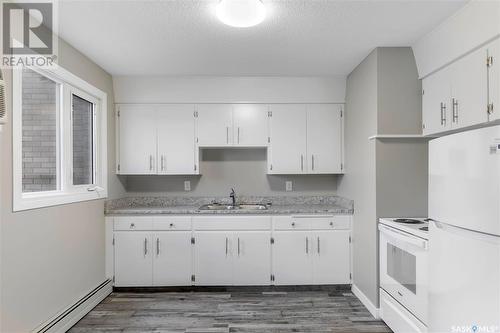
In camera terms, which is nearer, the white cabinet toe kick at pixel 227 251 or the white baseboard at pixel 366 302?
the white baseboard at pixel 366 302

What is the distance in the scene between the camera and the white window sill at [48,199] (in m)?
1.95

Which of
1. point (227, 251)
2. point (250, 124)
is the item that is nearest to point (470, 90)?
point (250, 124)

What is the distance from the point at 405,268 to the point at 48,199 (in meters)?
2.82

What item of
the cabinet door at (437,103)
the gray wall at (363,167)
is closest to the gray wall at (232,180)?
the gray wall at (363,167)

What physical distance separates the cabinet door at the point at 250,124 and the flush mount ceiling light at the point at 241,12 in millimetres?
1505

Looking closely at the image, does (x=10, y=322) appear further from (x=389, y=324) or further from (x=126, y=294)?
(x=389, y=324)

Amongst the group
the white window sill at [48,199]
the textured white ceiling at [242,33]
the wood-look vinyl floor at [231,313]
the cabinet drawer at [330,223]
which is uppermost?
the textured white ceiling at [242,33]

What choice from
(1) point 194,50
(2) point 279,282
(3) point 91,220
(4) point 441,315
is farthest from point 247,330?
(1) point 194,50

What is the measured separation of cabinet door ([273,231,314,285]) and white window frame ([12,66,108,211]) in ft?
6.71

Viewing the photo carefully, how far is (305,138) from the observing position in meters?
3.48

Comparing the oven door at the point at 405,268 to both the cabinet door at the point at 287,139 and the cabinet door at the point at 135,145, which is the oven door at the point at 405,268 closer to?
the cabinet door at the point at 287,139

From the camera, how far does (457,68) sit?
208 cm

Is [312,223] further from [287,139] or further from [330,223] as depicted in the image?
[287,139]

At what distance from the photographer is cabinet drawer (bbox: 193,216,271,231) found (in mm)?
3191
